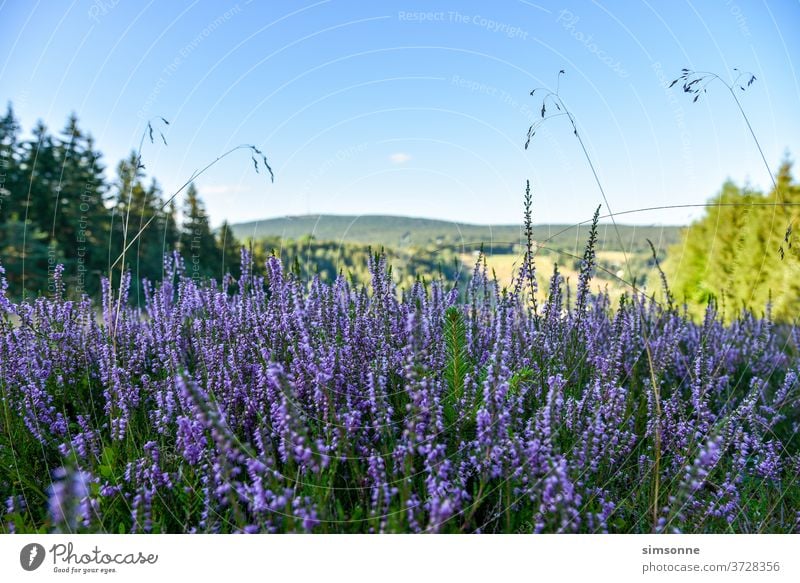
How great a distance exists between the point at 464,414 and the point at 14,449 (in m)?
2.47

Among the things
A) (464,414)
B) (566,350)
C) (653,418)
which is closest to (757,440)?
(653,418)
